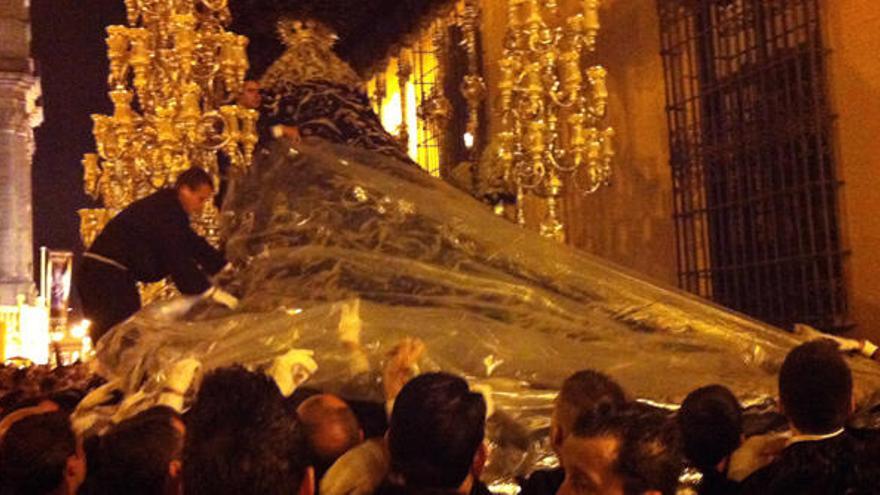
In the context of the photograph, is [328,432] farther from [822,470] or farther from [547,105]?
[547,105]

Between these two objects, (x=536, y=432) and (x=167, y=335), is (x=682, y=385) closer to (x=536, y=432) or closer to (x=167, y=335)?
(x=536, y=432)

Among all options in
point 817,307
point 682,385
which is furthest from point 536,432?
point 817,307

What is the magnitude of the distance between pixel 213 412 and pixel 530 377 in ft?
6.42

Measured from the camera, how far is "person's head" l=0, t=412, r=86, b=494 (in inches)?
123

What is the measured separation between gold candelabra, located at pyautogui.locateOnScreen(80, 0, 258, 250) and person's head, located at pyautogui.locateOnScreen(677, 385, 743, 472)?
20.3ft

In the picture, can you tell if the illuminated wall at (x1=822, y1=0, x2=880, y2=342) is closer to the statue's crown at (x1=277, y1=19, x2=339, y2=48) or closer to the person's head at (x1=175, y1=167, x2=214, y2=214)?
the person's head at (x1=175, y1=167, x2=214, y2=214)

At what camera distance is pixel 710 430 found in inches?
136

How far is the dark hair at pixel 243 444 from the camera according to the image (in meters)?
2.51

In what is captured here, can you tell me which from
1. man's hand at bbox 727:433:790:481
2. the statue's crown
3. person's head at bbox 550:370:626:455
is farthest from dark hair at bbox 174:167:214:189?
man's hand at bbox 727:433:790:481

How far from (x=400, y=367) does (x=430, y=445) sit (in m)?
1.36

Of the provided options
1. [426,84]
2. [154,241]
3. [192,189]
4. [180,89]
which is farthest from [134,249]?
[426,84]

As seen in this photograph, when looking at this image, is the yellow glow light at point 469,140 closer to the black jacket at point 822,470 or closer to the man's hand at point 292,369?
the man's hand at point 292,369

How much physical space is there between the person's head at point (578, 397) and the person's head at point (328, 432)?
61cm

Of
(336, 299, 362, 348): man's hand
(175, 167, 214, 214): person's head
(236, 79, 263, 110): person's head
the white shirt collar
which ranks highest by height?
(236, 79, 263, 110): person's head
